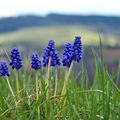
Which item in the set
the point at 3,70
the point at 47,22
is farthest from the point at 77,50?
the point at 47,22

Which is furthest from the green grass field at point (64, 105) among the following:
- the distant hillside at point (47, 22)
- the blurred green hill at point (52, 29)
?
the distant hillside at point (47, 22)

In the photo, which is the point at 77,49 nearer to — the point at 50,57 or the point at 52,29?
the point at 50,57

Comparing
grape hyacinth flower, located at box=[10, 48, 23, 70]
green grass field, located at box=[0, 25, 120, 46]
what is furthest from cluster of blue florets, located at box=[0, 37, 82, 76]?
green grass field, located at box=[0, 25, 120, 46]

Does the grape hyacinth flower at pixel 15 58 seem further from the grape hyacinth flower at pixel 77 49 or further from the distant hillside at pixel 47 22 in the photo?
the distant hillside at pixel 47 22

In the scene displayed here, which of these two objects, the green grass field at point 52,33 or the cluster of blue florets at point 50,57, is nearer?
the cluster of blue florets at point 50,57

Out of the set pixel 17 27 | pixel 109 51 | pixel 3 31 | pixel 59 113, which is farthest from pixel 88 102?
pixel 17 27

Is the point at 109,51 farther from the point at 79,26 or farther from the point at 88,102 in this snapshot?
the point at 88,102

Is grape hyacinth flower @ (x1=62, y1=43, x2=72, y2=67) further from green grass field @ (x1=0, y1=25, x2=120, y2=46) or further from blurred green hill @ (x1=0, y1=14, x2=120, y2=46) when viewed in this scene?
green grass field @ (x1=0, y1=25, x2=120, y2=46)
